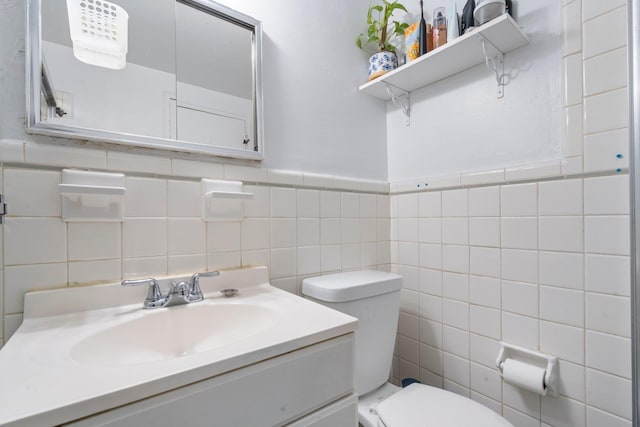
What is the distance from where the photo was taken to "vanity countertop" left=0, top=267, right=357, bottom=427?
15.0 inches

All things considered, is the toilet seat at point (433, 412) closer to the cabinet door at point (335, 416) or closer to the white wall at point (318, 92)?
the cabinet door at point (335, 416)

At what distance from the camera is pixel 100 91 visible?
0.79m

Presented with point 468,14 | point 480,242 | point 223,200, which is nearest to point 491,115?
point 468,14

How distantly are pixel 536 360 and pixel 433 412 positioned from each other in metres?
0.41

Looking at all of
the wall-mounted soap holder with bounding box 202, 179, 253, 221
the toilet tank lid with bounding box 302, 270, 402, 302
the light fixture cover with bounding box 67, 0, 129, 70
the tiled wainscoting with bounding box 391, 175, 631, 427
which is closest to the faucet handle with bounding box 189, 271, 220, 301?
the wall-mounted soap holder with bounding box 202, 179, 253, 221

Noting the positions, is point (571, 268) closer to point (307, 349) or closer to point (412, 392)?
point (412, 392)

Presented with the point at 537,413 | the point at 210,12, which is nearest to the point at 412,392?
the point at 537,413

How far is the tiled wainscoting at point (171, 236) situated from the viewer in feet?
2.27

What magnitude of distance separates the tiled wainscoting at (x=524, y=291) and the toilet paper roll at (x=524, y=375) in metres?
0.07

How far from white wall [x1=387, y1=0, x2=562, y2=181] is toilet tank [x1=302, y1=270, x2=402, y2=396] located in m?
0.58

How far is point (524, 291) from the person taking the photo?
0.98 m

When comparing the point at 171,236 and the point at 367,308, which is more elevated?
the point at 171,236

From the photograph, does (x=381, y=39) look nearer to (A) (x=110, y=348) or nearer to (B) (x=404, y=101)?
(B) (x=404, y=101)

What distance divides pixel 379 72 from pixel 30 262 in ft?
4.53
